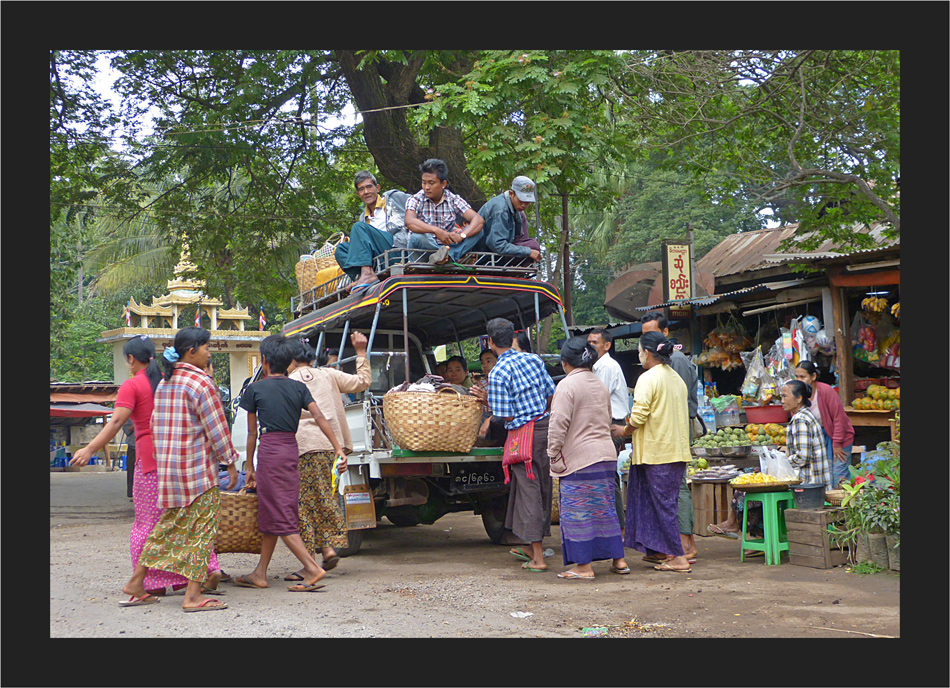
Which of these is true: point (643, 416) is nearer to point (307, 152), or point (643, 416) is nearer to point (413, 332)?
point (413, 332)

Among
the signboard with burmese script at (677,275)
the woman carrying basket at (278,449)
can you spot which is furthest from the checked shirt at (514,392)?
the signboard with burmese script at (677,275)

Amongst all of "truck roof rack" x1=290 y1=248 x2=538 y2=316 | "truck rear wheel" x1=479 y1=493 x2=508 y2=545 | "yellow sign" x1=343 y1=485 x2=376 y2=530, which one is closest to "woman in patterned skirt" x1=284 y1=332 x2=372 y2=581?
"yellow sign" x1=343 y1=485 x2=376 y2=530

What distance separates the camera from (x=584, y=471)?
20.6ft

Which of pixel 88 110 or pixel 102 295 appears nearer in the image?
pixel 88 110

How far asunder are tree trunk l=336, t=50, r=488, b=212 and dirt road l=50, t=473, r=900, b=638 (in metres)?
6.34

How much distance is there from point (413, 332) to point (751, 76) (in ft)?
16.6

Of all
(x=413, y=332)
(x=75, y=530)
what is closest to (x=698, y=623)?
(x=413, y=332)

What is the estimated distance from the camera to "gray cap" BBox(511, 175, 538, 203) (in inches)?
305

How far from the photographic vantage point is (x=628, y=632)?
461 cm

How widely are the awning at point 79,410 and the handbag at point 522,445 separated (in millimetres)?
18963

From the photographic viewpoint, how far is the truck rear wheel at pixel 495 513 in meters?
8.12

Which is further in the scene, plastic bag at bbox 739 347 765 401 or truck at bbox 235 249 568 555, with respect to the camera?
plastic bag at bbox 739 347 765 401

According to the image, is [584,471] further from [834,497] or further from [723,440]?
[723,440]

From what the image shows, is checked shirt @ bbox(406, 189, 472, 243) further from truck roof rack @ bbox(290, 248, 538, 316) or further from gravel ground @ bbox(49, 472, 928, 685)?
gravel ground @ bbox(49, 472, 928, 685)
